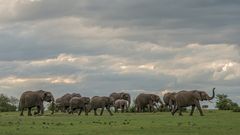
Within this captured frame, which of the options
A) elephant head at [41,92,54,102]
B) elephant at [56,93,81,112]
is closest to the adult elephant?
elephant head at [41,92,54,102]

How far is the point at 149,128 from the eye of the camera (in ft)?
128

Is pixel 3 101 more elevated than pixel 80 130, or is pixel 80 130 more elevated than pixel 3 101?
pixel 3 101

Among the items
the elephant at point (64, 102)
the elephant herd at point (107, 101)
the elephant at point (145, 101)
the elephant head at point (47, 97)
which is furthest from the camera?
the elephant at point (145, 101)

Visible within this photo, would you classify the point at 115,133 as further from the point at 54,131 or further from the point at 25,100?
the point at 25,100

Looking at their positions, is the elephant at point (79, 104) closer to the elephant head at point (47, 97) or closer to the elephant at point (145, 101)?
the elephant head at point (47, 97)

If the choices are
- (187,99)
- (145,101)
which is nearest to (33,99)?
(187,99)

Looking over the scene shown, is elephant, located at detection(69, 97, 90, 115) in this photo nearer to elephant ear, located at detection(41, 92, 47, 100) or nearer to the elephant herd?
the elephant herd

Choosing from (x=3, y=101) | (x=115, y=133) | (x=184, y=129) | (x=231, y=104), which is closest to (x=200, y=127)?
(x=184, y=129)

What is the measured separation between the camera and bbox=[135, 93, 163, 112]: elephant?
88119mm

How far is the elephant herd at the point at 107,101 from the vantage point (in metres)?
62.0

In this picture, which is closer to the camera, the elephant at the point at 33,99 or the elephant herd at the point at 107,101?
the elephant herd at the point at 107,101

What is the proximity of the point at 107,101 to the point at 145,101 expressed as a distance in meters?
18.4

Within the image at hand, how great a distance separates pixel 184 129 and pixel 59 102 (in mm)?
48557

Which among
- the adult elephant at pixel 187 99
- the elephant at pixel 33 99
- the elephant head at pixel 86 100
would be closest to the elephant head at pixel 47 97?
the elephant at pixel 33 99
